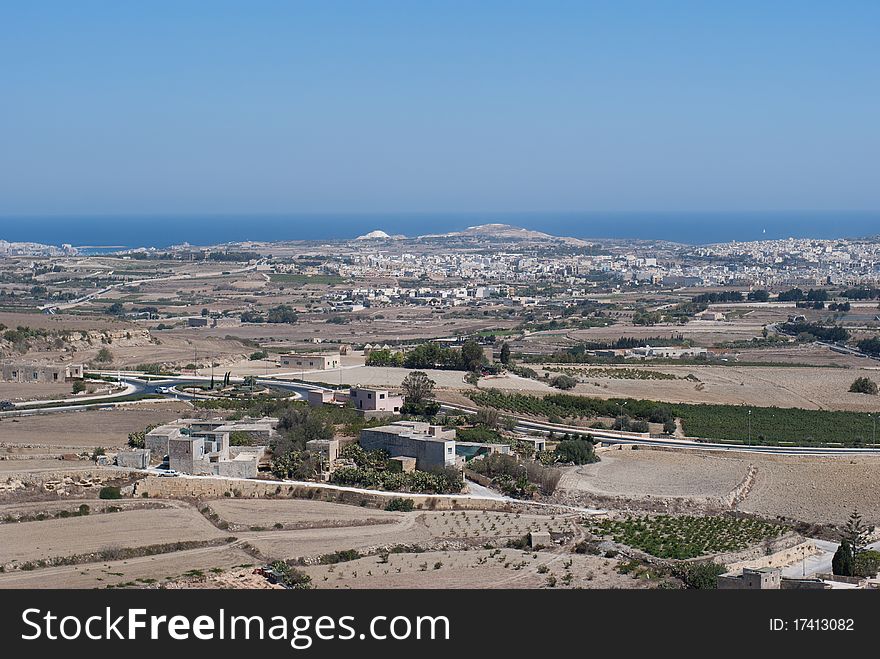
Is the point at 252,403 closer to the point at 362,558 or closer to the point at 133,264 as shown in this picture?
the point at 362,558

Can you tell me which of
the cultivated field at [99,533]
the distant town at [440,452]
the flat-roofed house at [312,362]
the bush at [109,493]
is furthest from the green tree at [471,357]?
the cultivated field at [99,533]

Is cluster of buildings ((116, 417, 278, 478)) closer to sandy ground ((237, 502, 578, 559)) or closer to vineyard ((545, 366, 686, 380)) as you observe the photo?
sandy ground ((237, 502, 578, 559))

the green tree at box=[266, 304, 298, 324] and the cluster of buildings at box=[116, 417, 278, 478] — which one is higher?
the cluster of buildings at box=[116, 417, 278, 478]

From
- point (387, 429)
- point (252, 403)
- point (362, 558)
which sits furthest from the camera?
point (252, 403)

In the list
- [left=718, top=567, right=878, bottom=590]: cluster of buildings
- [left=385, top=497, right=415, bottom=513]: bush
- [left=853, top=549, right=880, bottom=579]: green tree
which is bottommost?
[left=385, top=497, right=415, bottom=513]: bush

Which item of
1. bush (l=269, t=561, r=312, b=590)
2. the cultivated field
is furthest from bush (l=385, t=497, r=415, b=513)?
bush (l=269, t=561, r=312, b=590)
